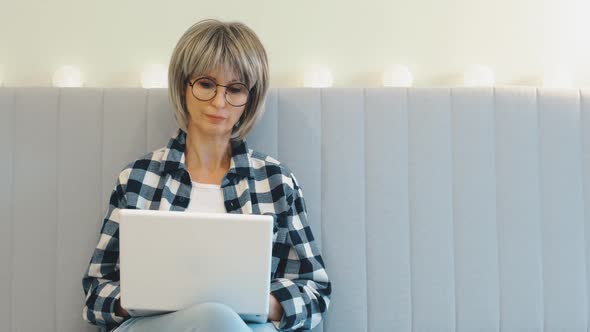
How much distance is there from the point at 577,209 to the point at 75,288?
3.99ft

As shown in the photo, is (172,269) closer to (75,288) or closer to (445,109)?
(75,288)

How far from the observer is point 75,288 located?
5.15 feet

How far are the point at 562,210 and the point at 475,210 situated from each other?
0.70 feet

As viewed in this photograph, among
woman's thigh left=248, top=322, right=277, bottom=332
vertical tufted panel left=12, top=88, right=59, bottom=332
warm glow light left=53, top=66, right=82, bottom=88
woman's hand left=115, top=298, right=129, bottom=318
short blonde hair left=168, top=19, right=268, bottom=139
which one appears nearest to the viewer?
woman's thigh left=248, top=322, right=277, bottom=332

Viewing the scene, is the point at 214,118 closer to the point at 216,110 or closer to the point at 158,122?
the point at 216,110

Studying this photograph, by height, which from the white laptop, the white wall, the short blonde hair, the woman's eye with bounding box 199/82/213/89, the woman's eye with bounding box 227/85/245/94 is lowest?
the white laptop

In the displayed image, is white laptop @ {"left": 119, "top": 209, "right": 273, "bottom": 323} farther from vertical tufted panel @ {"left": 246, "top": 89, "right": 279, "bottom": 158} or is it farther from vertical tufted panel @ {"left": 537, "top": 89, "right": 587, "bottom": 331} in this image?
vertical tufted panel @ {"left": 537, "top": 89, "right": 587, "bottom": 331}

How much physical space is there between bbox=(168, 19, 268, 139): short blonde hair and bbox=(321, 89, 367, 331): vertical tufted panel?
208mm

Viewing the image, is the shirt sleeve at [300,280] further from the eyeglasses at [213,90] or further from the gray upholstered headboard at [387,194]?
the eyeglasses at [213,90]

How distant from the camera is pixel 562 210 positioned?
164 centimetres

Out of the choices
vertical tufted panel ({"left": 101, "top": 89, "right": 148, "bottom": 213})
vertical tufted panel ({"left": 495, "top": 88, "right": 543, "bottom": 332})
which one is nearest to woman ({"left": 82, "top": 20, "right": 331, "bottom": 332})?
vertical tufted panel ({"left": 101, "top": 89, "right": 148, "bottom": 213})

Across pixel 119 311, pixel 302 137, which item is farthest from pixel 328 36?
pixel 119 311

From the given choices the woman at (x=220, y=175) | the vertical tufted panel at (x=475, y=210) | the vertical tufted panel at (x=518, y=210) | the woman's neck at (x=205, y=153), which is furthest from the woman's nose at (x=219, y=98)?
the vertical tufted panel at (x=518, y=210)

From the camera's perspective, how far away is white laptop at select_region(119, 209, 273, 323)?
43.4 inches
